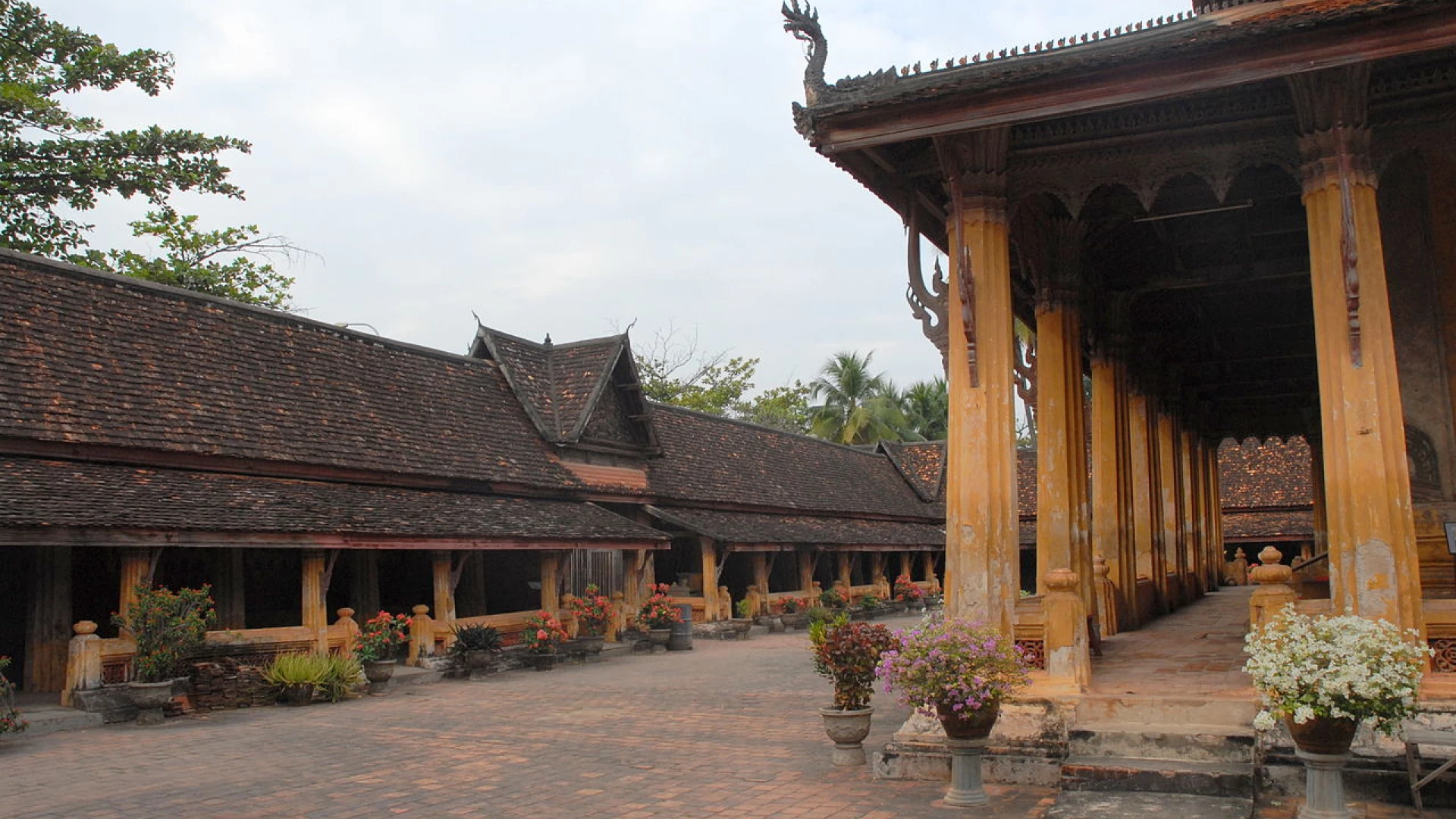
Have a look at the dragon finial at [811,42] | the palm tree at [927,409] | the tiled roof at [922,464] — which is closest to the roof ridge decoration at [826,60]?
the dragon finial at [811,42]

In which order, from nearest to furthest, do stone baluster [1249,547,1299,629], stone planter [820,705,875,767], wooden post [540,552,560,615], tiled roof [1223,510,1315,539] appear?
stone baluster [1249,547,1299,629] < stone planter [820,705,875,767] < wooden post [540,552,560,615] < tiled roof [1223,510,1315,539]

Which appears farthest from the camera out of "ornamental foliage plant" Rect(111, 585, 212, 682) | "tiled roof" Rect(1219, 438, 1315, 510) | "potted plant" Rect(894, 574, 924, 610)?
"tiled roof" Rect(1219, 438, 1315, 510)

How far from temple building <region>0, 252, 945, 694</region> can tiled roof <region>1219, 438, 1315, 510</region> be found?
14234 millimetres

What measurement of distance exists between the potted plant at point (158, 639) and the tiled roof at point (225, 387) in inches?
95.8

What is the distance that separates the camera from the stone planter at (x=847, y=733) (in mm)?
8930

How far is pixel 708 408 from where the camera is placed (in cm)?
5169

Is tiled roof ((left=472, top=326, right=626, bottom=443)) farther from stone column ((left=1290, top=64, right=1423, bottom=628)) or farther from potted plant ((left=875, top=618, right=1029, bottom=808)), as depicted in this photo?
stone column ((left=1290, top=64, right=1423, bottom=628))

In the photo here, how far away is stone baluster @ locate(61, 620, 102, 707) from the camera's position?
1227 cm

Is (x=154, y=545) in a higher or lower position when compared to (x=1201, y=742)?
higher

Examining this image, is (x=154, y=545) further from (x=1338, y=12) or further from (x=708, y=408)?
(x=708, y=408)

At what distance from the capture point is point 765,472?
30688 millimetres

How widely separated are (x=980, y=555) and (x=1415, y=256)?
191 inches

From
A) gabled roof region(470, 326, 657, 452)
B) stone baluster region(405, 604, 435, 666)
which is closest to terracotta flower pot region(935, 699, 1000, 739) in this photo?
stone baluster region(405, 604, 435, 666)

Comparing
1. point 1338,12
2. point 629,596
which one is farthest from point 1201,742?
point 629,596
